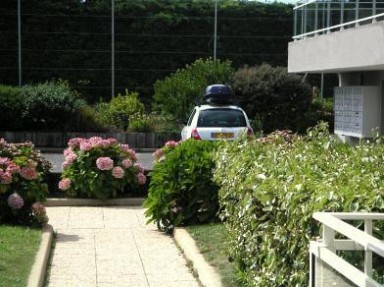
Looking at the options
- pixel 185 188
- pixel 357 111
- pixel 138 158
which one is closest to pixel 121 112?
pixel 138 158

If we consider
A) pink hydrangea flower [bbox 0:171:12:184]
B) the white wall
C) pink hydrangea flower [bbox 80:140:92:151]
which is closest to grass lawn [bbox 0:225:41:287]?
pink hydrangea flower [bbox 0:171:12:184]

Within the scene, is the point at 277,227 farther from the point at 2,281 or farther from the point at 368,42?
the point at 368,42

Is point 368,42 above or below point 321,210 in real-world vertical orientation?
above

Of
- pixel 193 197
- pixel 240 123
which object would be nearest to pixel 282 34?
pixel 240 123

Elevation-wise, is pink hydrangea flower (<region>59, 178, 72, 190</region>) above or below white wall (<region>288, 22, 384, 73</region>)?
below

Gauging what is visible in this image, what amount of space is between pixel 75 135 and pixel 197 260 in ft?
57.9

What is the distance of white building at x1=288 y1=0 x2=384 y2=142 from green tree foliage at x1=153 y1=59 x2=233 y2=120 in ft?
10.6

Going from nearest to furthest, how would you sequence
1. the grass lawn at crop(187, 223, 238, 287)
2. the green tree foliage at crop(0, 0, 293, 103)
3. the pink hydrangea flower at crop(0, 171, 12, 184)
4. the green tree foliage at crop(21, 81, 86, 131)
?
1. the grass lawn at crop(187, 223, 238, 287)
2. the pink hydrangea flower at crop(0, 171, 12, 184)
3. the green tree foliage at crop(21, 81, 86, 131)
4. the green tree foliage at crop(0, 0, 293, 103)

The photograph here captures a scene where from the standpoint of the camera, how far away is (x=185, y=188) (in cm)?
996

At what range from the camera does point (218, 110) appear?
1917cm

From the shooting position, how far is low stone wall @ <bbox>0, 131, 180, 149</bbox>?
988 inches

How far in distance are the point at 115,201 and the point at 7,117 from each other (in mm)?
13138

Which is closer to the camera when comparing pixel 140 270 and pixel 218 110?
pixel 140 270

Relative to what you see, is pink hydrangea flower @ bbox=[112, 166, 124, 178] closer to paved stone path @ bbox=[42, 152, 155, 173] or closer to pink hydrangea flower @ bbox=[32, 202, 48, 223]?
pink hydrangea flower @ bbox=[32, 202, 48, 223]
